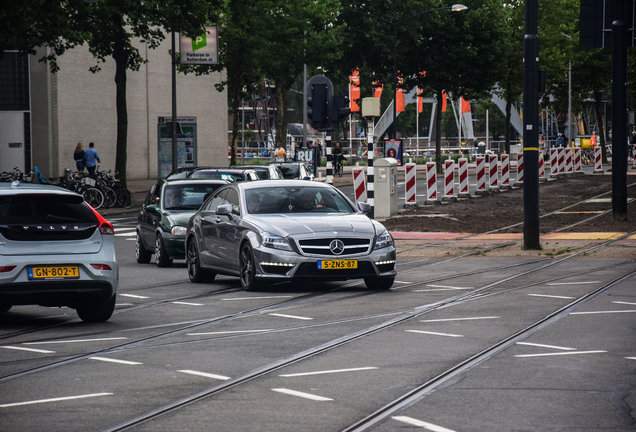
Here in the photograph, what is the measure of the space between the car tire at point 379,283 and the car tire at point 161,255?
5324 mm

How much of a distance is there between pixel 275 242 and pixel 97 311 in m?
2.82

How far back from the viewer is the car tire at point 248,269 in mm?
13461

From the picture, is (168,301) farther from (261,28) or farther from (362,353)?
(261,28)

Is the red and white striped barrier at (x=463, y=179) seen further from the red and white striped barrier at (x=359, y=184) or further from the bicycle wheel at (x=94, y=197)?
the bicycle wheel at (x=94, y=197)

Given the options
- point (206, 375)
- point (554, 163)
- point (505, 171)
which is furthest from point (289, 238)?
point (554, 163)

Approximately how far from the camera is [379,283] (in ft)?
44.9

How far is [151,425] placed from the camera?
19.9 ft

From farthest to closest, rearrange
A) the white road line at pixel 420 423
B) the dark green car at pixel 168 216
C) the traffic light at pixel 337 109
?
1. the traffic light at pixel 337 109
2. the dark green car at pixel 168 216
3. the white road line at pixel 420 423

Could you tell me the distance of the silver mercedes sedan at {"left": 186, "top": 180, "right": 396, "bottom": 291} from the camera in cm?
1307

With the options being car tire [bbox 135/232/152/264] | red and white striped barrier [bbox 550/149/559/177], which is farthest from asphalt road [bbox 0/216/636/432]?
red and white striped barrier [bbox 550/149/559/177]

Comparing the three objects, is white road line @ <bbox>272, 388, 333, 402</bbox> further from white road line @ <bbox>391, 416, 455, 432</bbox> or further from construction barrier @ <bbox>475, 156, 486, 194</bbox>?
construction barrier @ <bbox>475, 156, 486, 194</bbox>

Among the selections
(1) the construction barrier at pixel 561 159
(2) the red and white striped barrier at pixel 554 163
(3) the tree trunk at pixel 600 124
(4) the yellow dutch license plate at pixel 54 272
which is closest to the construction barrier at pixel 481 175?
(2) the red and white striped barrier at pixel 554 163

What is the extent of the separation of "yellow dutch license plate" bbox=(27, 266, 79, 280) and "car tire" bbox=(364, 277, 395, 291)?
4.41m

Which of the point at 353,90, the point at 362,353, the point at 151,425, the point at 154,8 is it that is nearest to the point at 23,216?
the point at 362,353
